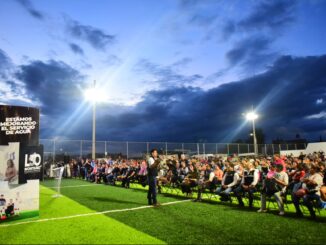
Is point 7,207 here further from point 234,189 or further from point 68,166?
point 68,166

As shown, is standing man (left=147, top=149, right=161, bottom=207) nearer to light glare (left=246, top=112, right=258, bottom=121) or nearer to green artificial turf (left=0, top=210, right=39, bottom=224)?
green artificial turf (left=0, top=210, right=39, bottom=224)

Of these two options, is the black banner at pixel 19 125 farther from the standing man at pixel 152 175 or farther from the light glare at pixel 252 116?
the light glare at pixel 252 116

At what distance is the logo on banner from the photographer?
8359 mm

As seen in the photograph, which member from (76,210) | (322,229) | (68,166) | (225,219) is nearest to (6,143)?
(76,210)

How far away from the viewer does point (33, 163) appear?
848 centimetres

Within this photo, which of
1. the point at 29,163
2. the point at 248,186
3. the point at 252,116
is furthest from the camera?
the point at 252,116

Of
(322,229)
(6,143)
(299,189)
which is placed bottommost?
(322,229)

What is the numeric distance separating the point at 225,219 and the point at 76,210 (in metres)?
4.96

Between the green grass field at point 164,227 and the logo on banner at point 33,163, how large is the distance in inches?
58.3

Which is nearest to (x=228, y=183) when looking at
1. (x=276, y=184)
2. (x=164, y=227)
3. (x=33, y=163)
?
(x=276, y=184)

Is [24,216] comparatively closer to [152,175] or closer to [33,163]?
[33,163]

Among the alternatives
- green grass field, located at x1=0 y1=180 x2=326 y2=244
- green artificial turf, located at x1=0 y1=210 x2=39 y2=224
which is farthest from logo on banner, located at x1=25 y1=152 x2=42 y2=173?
green grass field, located at x1=0 y1=180 x2=326 y2=244

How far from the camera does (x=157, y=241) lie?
5.66m

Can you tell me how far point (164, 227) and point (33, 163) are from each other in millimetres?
4633
